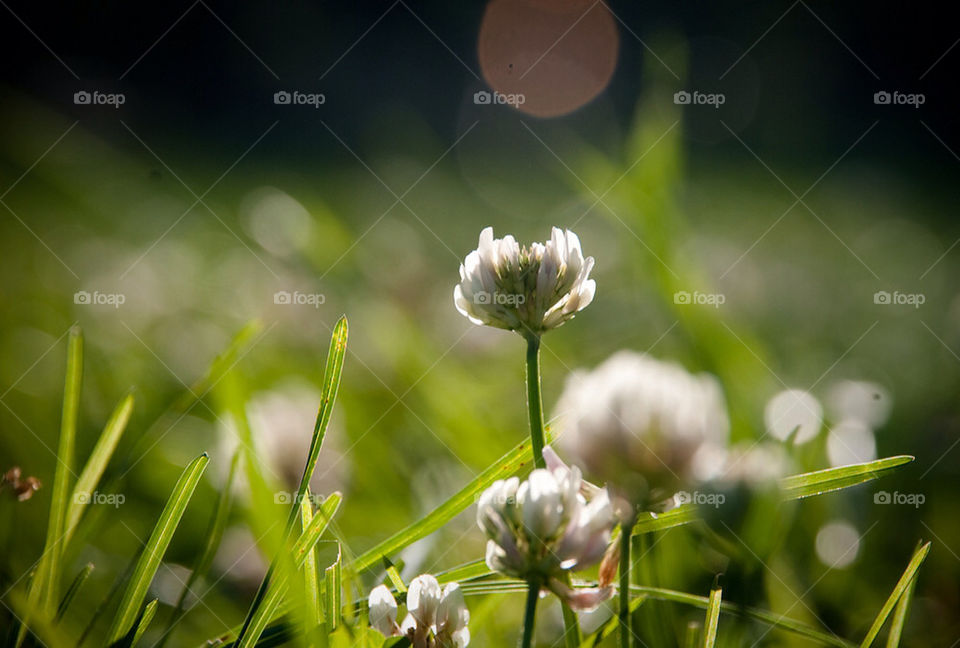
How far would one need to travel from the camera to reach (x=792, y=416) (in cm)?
107

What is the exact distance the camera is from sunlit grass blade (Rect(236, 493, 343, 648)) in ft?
1.87

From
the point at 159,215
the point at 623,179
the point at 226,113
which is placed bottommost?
the point at 623,179

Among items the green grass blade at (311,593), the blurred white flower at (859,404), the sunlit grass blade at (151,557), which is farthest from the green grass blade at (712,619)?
the blurred white flower at (859,404)

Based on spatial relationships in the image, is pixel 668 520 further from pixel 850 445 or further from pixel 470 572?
pixel 850 445

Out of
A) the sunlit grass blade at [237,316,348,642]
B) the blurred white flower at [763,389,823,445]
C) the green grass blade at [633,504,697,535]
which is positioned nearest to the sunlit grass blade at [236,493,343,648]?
the sunlit grass blade at [237,316,348,642]

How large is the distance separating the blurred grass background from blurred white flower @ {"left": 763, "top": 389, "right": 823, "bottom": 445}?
0.8 inches

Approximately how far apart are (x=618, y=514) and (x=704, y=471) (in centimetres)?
7

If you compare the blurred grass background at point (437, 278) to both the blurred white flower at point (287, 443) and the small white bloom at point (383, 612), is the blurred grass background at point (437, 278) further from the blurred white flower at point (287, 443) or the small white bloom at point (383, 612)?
the small white bloom at point (383, 612)

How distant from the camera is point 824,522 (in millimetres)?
965

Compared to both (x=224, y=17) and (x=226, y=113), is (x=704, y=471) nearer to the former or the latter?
(x=226, y=113)

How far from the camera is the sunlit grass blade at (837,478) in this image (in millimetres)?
588

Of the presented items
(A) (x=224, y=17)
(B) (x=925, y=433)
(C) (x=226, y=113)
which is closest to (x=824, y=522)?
(B) (x=925, y=433)

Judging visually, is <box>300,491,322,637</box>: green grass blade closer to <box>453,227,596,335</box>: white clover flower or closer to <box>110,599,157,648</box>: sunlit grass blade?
<box>110,599,157,648</box>: sunlit grass blade

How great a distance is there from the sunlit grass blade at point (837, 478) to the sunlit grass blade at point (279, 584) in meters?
0.34
